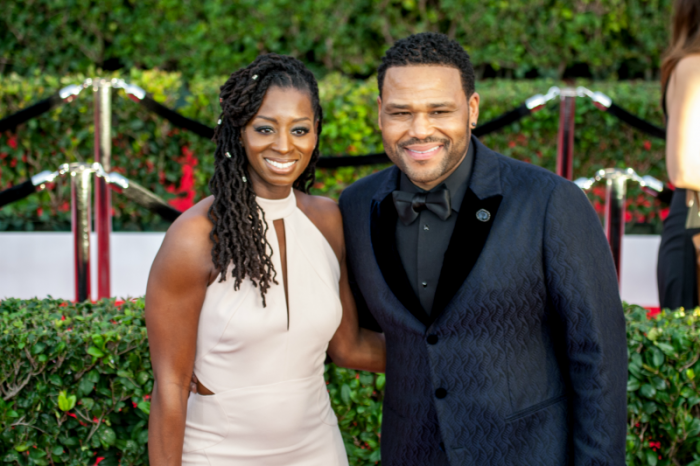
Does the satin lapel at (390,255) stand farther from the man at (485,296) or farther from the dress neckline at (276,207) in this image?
the dress neckline at (276,207)

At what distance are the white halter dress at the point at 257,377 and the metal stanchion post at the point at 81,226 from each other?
6.08 feet

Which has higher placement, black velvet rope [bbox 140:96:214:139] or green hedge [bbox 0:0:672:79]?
green hedge [bbox 0:0:672:79]

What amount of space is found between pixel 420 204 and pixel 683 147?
1759mm

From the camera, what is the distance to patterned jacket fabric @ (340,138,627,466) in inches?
76.3

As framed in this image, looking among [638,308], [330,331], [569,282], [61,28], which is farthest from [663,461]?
[61,28]

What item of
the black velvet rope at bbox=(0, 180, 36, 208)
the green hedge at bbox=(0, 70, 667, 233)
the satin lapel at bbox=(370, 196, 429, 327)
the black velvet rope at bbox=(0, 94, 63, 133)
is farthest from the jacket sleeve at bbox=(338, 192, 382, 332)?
the green hedge at bbox=(0, 70, 667, 233)

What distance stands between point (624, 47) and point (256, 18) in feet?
14.9

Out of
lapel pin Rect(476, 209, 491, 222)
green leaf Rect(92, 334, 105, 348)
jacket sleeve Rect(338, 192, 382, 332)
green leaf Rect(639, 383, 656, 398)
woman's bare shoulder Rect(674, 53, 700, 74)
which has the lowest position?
green leaf Rect(639, 383, 656, 398)

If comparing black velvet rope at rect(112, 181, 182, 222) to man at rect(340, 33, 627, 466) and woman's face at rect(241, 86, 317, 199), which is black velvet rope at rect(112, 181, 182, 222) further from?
man at rect(340, 33, 627, 466)

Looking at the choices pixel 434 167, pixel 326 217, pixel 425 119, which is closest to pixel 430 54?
pixel 425 119

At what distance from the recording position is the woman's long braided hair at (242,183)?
2.07 meters

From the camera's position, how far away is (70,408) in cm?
256

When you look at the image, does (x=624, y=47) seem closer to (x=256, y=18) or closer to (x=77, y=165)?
(x=256, y=18)

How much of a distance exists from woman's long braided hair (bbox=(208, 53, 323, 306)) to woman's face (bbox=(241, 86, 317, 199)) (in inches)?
1.0
